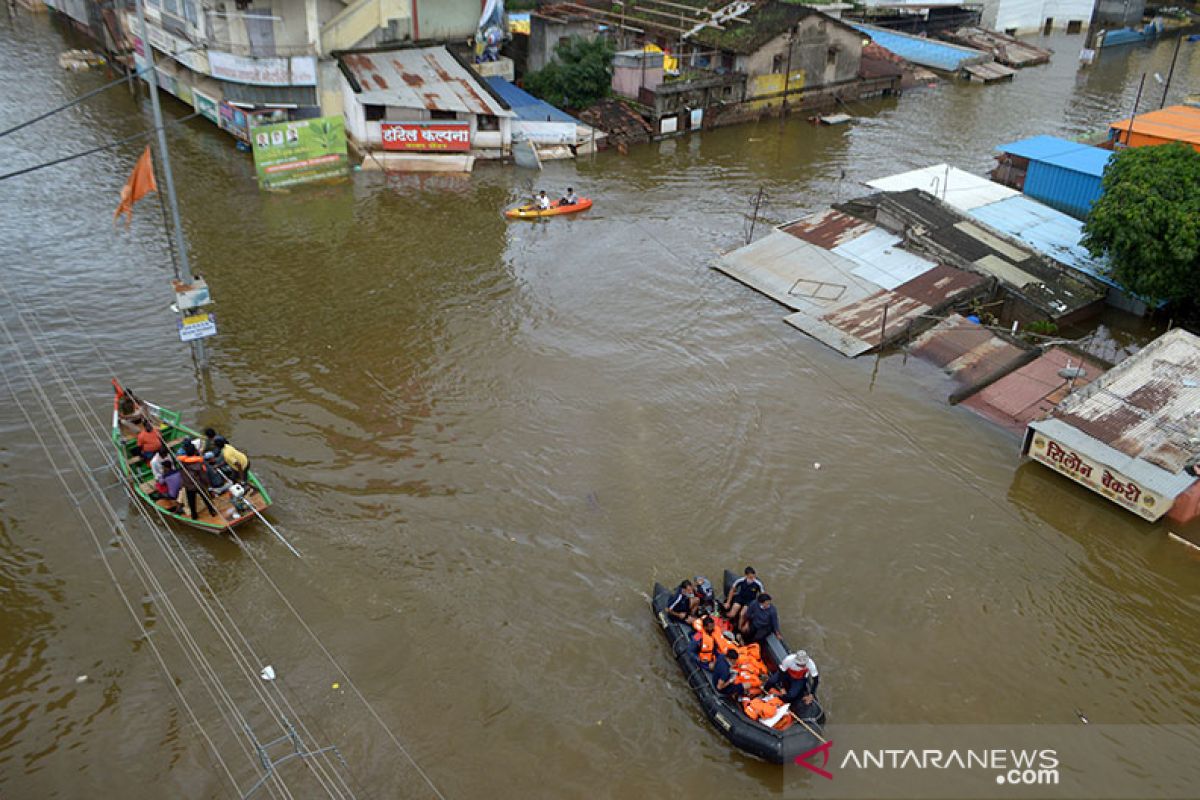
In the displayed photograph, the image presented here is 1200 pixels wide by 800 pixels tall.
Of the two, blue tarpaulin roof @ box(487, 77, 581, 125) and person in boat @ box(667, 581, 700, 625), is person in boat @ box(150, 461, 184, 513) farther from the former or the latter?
blue tarpaulin roof @ box(487, 77, 581, 125)

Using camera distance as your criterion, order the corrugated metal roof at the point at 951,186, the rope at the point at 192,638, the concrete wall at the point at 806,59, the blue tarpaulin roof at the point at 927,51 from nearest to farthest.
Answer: the rope at the point at 192,638
the corrugated metal roof at the point at 951,186
the concrete wall at the point at 806,59
the blue tarpaulin roof at the point at 927,51

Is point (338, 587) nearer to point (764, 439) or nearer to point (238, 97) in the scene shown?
point (764, 439)

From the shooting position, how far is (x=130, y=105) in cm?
4478

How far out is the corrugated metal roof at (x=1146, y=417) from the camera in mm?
20078

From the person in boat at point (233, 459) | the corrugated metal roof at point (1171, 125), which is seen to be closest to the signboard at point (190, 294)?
the person in boat at point (233, 459)

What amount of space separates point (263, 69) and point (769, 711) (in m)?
34.2

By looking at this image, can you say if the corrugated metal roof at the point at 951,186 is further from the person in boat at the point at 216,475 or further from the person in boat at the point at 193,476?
the person in boat at the point at 193,476

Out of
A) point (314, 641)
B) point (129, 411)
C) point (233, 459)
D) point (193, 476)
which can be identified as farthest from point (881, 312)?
point (129, 411)

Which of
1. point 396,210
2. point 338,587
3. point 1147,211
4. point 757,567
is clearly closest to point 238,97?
point 396,210

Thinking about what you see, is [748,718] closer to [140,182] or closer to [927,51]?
[140,182]

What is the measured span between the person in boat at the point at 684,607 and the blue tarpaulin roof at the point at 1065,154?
25.3 m

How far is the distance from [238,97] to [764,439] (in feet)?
94.3

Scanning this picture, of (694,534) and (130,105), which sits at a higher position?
(130,105)

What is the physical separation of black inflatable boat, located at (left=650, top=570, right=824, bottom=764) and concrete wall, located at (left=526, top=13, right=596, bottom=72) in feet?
128
